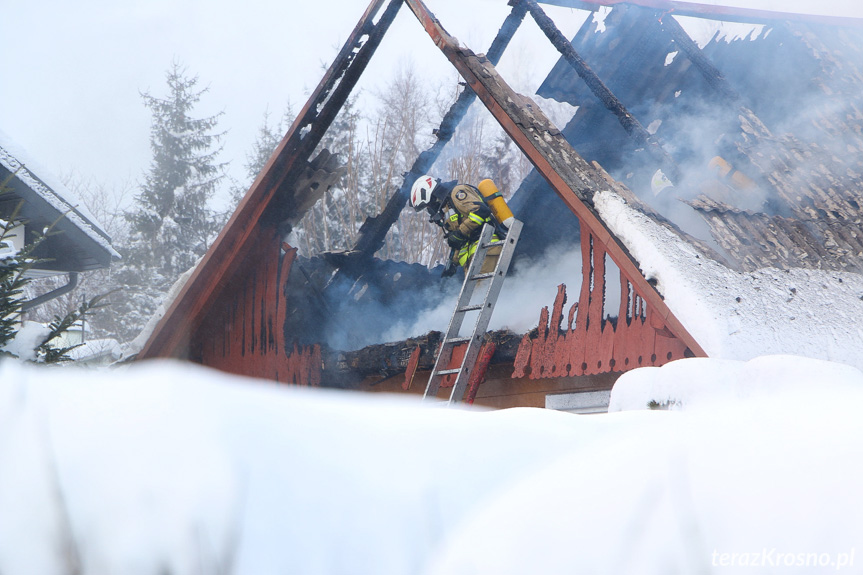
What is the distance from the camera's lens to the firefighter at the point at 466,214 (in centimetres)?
592

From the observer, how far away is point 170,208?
2683 centimetres

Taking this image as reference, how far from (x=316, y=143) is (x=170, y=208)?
22.2 m

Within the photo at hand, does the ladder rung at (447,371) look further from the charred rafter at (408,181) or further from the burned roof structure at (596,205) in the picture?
the charred rafter at (408,181)

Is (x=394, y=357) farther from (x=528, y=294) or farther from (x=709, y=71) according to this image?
(x=709, y=71)

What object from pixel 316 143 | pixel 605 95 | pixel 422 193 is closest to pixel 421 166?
pixel 422 193

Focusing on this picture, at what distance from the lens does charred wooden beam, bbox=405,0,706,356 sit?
400 cm

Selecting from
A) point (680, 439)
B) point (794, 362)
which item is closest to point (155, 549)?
point (680, 439)

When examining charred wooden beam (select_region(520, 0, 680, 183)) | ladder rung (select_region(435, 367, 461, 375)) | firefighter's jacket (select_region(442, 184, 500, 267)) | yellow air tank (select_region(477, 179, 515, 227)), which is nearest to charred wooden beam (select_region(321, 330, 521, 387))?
ladder rung (select_region(435, 367, 461, 375))

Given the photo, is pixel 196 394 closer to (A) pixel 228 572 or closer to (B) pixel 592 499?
(A) pixel 228 572

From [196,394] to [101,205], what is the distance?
1126 inches

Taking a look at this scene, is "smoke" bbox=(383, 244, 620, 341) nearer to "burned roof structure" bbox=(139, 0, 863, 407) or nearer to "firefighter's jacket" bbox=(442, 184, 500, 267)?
"burned roof structure" bbox=(139, 0, 863, 407)

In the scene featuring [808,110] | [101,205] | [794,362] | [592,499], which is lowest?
[592,499]

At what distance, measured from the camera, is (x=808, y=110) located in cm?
620

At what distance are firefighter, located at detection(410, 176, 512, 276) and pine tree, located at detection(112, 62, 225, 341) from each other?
21550 millimetres
